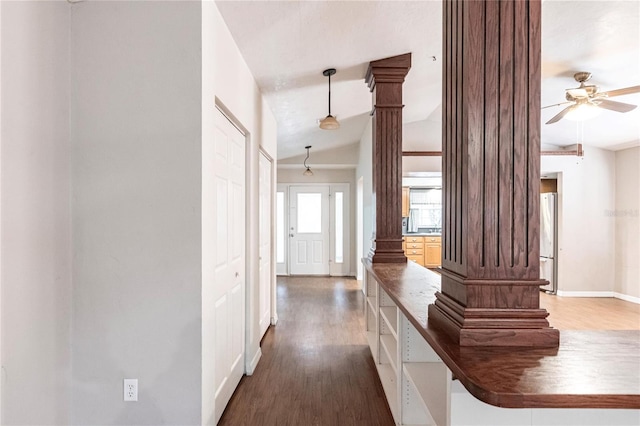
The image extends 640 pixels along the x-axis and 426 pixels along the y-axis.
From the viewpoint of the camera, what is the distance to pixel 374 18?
2523 millimetres

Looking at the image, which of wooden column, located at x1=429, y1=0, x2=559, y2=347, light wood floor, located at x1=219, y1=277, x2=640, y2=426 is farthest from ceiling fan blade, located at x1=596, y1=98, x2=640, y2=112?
wooden column, located at x1=429, y1=0, x2=559, y2=347

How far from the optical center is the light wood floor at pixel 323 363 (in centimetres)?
236

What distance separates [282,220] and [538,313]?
6724 millimetres

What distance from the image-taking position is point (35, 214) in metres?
1.63

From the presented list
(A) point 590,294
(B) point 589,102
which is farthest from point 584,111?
(A) point 590,294

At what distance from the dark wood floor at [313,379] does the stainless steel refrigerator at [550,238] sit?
12.2ft

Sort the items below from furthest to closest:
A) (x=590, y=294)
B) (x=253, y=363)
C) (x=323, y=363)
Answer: (x=590, y=294), (x=323, y=363), (x=253, y=363)

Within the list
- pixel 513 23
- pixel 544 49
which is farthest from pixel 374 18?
pixel 544 49

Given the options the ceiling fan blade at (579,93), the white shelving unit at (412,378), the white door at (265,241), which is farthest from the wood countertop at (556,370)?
the ceiling fan blade at (579,93)

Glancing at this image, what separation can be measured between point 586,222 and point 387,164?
4.72 metres

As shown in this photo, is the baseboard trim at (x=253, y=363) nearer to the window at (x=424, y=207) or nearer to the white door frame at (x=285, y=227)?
the white door frame at (x=285, y=227)

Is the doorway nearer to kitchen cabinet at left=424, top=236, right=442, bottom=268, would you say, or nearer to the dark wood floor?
kitchen cabinet at left=424, top=236, right=442, bottom=268

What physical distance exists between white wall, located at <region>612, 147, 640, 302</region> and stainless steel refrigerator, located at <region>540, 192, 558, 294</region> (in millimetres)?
934

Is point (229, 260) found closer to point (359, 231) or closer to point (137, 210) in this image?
point (137, 210)
